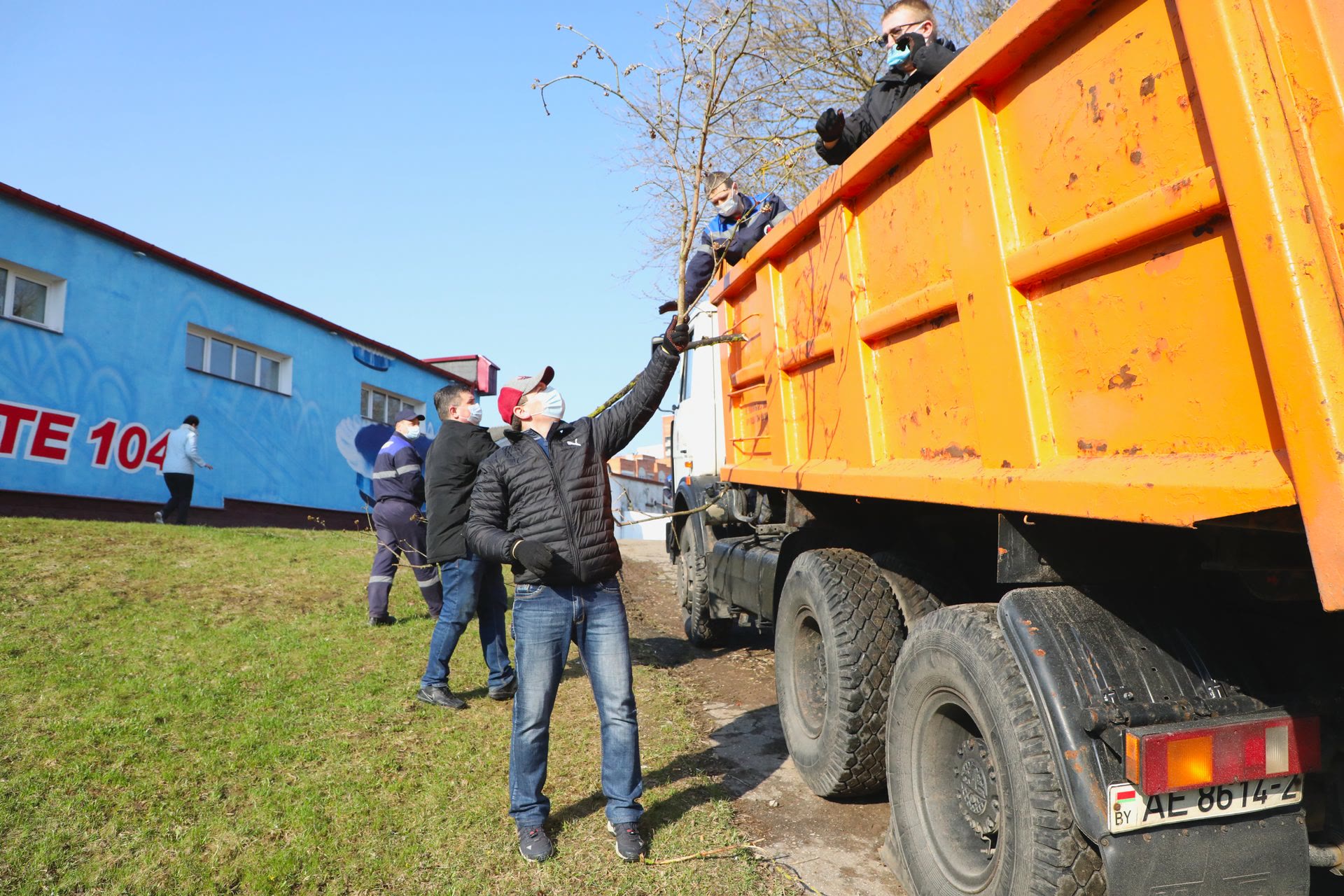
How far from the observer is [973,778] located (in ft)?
8.29

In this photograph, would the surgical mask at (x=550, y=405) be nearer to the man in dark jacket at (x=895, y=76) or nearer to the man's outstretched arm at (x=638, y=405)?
the man's outstretched arm at (x=638, y=405)

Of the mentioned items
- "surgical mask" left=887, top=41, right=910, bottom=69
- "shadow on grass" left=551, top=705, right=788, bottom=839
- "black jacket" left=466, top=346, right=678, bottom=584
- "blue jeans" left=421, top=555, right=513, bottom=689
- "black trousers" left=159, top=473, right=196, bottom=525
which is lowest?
"shadow on grass" left=551, top=705, right=788, bottom=839

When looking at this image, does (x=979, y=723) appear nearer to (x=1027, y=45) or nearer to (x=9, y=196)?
(x=1027, y=45)

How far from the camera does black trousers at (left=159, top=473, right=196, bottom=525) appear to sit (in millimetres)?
11953

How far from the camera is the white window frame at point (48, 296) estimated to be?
11.3 meters

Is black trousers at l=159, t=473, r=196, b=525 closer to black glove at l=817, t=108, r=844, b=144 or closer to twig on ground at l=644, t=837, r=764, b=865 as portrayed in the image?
twig on ground at l=644, t=837, r=764, b=865

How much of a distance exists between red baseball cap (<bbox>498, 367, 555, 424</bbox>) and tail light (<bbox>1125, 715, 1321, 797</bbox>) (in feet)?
8.57

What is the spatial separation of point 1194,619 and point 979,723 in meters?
0.62

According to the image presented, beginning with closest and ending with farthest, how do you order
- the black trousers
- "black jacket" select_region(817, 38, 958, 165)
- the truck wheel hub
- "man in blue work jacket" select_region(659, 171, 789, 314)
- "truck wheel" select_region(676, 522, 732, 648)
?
the truck wheel hub
"black jacket" select_region(817, 38, 958, 165)
"man in blue work jacket" select_region(659, 171, 789, 314)
"truck wheel" select_region(676, 522, 732, 648)
the black trousers

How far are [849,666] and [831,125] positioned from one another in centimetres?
221

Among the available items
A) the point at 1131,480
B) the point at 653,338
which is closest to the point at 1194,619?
the point at 1131,480

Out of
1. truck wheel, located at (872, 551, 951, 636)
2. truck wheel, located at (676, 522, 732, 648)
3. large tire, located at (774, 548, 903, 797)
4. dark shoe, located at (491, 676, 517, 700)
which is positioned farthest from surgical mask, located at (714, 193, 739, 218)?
dark shoe, located at (491, 676, 517, 700)

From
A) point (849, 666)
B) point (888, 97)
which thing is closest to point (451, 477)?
point (849, 666)

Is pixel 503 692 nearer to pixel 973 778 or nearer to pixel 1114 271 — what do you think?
pixel 973 778
